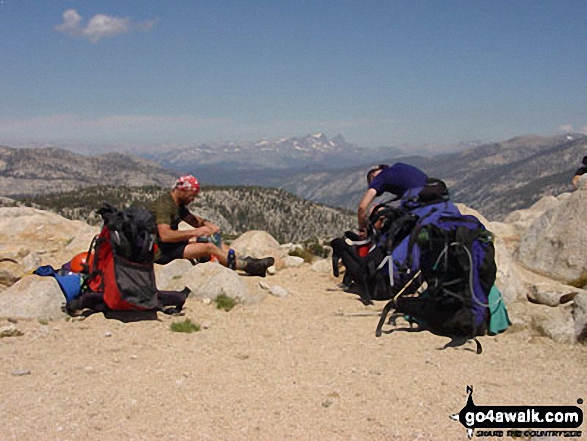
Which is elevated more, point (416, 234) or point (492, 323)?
point (416, 234)

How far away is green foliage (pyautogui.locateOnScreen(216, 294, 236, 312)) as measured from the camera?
9297 mm

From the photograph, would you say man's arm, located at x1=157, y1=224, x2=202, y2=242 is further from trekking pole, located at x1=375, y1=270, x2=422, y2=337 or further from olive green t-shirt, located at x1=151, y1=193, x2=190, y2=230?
trekking pole, located at x1=375, y1=270, x2=422, y2=337

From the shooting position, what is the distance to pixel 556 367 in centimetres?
648

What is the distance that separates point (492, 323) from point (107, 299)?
6.91 metres

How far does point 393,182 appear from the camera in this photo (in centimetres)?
1026

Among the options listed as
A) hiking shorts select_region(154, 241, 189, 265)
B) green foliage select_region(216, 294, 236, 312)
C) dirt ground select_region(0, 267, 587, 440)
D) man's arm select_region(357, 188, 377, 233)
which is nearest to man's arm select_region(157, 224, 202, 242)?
hiking shorts select_region(154, 241, 189, 265)

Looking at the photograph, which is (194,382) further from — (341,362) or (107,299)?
(107,299)

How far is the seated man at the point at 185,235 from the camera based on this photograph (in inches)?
398

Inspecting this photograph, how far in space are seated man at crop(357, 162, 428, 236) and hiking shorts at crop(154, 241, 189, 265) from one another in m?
4.45

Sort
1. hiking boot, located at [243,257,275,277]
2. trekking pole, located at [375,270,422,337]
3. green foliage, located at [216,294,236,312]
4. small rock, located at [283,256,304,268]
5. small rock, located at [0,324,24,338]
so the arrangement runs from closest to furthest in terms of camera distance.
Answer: small rock, located at [0,324,24,338], trekking pole, located at [375,270,422,337], green foliage, located at [216,294,236,312], hiking boot, located at [243,257,275,277], small rock, located at [283,256,304,268]

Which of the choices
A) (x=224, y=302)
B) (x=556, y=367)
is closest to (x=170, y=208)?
(x=224, y=302)

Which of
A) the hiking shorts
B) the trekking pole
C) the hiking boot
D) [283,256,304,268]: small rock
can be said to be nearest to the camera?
the trekking pole

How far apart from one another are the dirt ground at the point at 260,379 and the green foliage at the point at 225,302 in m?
0.47

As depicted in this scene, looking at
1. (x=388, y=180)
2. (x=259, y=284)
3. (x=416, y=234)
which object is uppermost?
(x=388, y=180)
